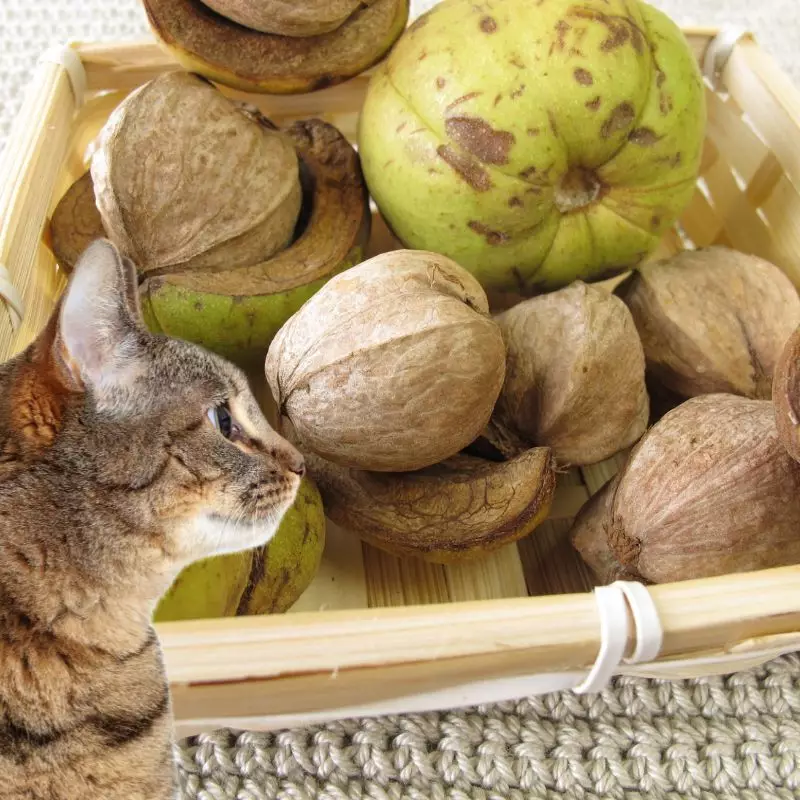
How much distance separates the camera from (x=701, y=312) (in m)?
0.65

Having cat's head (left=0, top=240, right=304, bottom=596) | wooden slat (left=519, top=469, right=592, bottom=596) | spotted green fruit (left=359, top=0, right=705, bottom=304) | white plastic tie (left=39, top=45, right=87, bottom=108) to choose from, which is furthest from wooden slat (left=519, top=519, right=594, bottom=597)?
white plastic tie (left=39, top=45, right=87, bottom=108)

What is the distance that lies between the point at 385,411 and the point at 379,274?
0.10 meters

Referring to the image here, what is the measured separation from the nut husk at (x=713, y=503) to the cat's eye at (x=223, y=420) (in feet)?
0.96

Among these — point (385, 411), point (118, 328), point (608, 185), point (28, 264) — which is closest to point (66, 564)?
point (118, 328)

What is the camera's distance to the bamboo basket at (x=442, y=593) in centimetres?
40

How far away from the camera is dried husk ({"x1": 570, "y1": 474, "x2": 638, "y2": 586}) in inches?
23.6

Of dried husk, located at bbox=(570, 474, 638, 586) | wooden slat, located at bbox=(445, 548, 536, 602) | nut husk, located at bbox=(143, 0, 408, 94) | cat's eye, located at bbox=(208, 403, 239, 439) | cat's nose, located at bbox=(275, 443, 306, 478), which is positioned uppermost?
nut husk, located at bbox=(143, 0, 408, 94)

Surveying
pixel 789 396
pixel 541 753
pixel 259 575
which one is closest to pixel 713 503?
pixel 789 396

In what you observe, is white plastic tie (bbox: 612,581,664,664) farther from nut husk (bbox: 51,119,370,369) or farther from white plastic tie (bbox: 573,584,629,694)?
nut husk (bbox: 51,119,370,369)

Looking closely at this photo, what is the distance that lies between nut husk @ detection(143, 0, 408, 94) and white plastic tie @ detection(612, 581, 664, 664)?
50 centimetres

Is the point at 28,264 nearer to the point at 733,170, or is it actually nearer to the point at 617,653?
the point at 617,653

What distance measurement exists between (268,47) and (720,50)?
44 cm

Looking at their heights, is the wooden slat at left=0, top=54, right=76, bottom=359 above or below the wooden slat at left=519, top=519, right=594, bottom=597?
above

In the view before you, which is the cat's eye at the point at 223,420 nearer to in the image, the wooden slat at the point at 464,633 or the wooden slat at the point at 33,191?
the wooden slat at the point at 464,633
